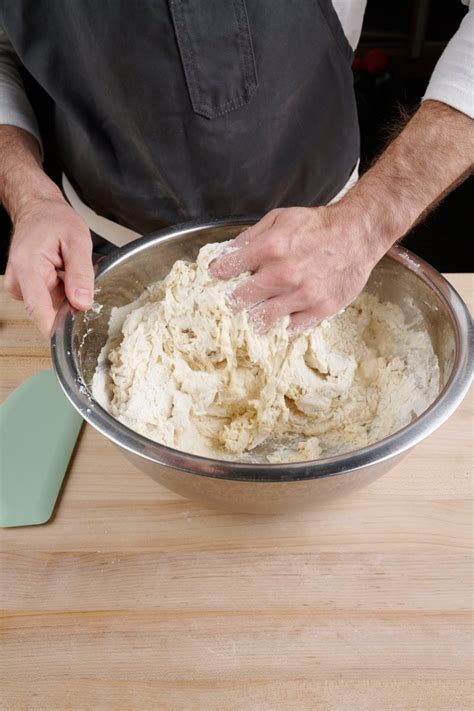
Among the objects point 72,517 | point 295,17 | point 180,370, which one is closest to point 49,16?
point 295,17

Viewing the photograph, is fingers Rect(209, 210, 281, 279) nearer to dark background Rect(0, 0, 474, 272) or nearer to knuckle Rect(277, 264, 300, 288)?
knuckle Rect(277, 264, 300, 288)

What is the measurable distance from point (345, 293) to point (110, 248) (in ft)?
2.03

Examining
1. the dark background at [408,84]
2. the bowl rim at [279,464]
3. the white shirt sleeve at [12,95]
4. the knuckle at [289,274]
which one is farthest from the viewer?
the dark background at [408,84]

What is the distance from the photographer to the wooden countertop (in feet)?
2.38

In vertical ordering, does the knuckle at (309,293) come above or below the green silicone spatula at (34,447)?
above

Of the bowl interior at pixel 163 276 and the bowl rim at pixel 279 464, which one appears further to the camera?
the bowl interior at pixel 163 276

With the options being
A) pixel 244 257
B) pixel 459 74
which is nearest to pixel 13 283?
pixel 244 257

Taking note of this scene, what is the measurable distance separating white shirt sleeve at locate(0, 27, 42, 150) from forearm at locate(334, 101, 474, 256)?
→ 24.0 inches

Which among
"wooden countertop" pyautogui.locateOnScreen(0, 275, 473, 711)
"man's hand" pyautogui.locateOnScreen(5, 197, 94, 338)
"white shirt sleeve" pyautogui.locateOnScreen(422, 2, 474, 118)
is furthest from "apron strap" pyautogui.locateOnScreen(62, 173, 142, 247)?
"white shirt sleeve" pyautogui.locateOnScreen(422, 2, 474, 118)

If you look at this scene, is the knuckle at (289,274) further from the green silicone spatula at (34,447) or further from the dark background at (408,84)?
the dark background at (408,84)

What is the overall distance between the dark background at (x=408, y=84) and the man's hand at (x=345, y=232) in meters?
1.19

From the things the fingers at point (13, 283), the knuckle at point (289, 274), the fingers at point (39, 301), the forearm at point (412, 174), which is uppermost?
the forearm at point (412, 174)

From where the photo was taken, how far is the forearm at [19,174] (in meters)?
1.02

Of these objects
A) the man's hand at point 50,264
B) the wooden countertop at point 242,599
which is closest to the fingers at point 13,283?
the man's hand at point 50,264
